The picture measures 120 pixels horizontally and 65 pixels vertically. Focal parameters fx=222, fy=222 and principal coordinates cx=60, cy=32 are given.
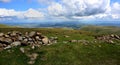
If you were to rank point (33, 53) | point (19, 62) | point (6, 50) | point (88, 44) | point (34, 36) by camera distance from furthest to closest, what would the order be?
point (34, 36), point (88, 44), point (6, 50), point (33, 53), point (19, 62)

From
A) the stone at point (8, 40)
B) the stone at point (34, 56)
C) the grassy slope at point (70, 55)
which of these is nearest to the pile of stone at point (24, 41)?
the stone at point (8, 40)

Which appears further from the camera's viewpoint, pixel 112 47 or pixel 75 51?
pixel 112 47

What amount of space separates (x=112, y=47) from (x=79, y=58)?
32.1 feet

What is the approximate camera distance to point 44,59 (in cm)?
3728

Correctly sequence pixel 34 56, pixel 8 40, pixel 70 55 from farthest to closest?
pixel 8 40, pixel 70 55, pixel 34 56

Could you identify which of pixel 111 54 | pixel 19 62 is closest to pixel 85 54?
pixel 111 54

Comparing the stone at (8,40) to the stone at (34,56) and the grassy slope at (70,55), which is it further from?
the stone at (34,56)

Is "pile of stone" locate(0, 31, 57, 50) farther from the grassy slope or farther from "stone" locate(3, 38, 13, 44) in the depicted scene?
the grassy slope

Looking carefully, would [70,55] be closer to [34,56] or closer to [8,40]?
[34,56]

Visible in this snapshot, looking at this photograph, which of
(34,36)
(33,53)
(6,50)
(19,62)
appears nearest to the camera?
(19,62)

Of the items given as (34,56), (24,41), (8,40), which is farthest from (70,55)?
(8,40)

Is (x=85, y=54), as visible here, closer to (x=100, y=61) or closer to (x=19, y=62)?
(x=100, y=61)

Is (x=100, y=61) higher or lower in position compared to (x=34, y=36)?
lower

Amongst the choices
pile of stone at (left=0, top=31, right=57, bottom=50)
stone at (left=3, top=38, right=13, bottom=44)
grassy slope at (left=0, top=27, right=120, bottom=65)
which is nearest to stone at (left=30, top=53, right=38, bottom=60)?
grassy slope at (left=0, top=27, right=120, bottom=65)
